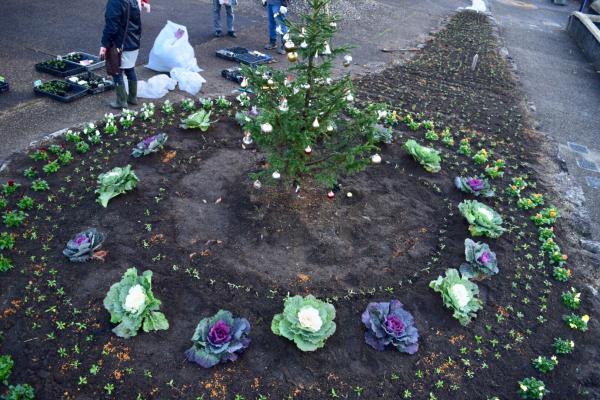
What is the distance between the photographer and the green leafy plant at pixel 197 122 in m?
7.12

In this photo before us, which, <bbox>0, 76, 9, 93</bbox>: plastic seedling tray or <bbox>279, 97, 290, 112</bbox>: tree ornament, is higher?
<bbox>279, 97, 290, 112</bbox>: tree ornament

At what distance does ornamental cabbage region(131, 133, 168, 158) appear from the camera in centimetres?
640

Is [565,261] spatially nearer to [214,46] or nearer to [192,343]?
[192,343]

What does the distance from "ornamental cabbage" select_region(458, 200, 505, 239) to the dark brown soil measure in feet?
0.66

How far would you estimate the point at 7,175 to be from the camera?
5.94 meters

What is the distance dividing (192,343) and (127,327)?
0.60m

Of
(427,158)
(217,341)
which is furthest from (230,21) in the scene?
(217,341)

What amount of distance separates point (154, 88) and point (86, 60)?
1.92 meters

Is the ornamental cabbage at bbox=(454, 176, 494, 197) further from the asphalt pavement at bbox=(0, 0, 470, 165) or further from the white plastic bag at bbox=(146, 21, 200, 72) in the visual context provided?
the white plastic bag at bbox=(146, 21, 200, 72)

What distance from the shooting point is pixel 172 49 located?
8797 mm

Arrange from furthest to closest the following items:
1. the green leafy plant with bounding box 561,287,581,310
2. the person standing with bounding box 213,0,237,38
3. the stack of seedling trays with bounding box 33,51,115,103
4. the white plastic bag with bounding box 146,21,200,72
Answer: the person standing with bounding box 213,0,237,38
the white plastic bag with bounding box 146,21,200,72
the stack of seedling trays with bounding box 33,51,115,103
the green leafy plant with bounding box 561,287,581,310

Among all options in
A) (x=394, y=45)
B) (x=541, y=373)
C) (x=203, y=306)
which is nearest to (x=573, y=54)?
(x=394, y=45)

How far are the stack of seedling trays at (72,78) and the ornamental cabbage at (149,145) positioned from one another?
7.42ft

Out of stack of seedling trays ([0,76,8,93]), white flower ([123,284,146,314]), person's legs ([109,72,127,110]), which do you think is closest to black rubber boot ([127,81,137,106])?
person's legs ([109,72,127,110])
